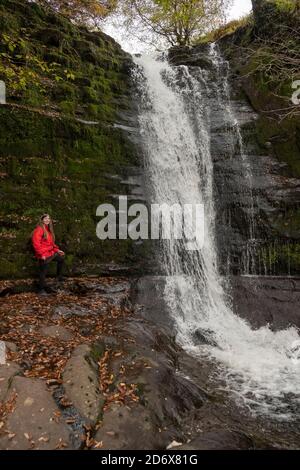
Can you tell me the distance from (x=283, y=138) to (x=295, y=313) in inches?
233

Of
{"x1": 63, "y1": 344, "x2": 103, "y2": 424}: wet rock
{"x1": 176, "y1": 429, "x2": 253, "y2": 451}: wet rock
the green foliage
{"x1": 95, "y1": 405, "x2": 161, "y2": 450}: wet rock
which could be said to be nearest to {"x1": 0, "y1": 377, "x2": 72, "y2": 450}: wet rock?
{"x1": 63, "y1": 344, "x2": 103, "y2": 424}: wet rock

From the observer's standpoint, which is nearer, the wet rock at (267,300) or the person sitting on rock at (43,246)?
the person sitting on rock at (43,246)

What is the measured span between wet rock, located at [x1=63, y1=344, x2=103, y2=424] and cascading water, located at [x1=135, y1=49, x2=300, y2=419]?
2674mm

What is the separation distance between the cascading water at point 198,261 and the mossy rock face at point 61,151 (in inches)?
47.1

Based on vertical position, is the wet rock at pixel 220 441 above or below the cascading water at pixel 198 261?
below

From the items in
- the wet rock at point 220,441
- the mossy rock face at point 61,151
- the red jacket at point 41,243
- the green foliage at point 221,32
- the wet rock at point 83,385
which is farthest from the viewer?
the green foliage at point 221,32

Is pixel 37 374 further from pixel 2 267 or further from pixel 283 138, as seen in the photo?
pixel 283 138

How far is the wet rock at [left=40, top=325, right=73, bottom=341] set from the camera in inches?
237

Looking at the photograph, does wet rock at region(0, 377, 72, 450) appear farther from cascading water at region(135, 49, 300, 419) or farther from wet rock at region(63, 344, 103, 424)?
cascading water at region(135, 49, 300, 419)

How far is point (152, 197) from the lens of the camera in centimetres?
1091

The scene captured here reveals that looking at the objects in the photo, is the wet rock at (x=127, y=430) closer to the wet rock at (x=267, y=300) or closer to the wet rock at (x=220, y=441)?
the wet rock at (x=220, y=441)

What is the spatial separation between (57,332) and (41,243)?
2.69 metres

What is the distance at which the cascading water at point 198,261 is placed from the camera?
661 cm

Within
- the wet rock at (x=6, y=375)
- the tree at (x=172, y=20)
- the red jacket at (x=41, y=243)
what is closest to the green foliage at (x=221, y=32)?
the tree at (x=172, y=20)
